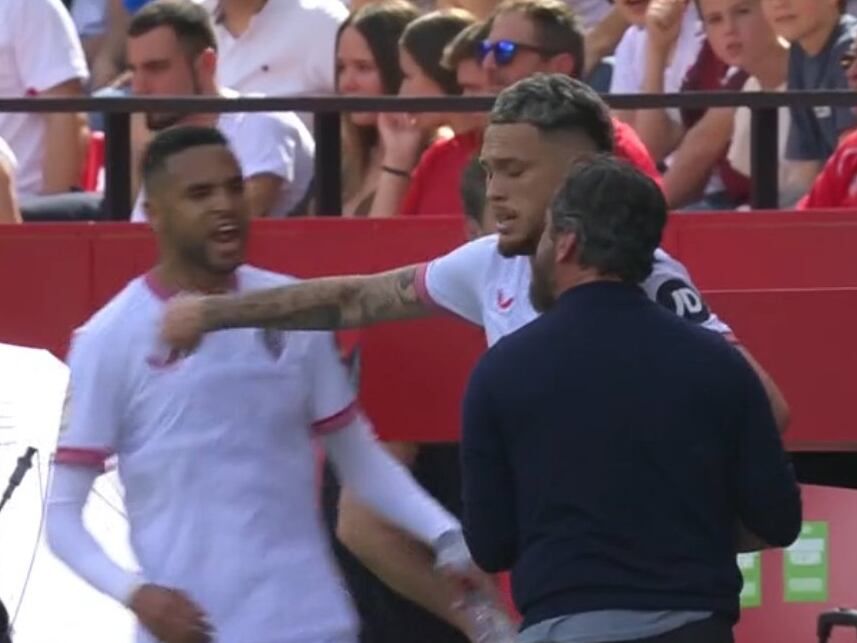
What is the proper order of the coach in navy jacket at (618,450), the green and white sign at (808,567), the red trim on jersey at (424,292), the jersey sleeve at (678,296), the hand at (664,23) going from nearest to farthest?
1. the coach in navy jacket at (618,450)
2. the jersey sleeve at (678,296)
3. the red trim on jersey at (424,292)
4. the green and white sign at (808,567)
5. the hand at (664,23)

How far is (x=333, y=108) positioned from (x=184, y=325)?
114 inches

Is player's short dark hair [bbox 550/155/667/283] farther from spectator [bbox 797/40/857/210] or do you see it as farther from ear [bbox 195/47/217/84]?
ear [bbox 195/47/217/84]

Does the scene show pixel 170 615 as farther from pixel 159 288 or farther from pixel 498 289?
pixel 498 289

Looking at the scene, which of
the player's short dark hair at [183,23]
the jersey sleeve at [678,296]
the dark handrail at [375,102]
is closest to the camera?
the jersey sleeve at [678,296]

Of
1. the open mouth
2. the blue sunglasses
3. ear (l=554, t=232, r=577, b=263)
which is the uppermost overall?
ear (l=554, t=232, r=577, b=263)

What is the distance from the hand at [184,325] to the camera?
4738 mm

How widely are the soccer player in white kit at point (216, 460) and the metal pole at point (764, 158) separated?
287cm

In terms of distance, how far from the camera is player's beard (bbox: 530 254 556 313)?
440cm

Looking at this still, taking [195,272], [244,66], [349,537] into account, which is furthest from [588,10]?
[195,272]

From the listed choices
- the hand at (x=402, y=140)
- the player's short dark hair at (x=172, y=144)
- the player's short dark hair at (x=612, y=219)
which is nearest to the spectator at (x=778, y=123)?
the hand at (x=402, y=140)

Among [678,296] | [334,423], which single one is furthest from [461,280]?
[678,296]

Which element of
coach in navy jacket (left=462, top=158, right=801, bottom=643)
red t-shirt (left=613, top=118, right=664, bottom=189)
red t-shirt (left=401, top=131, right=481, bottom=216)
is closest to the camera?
coach in navy jacket (left=462, top=158, right=801, bottom=643)

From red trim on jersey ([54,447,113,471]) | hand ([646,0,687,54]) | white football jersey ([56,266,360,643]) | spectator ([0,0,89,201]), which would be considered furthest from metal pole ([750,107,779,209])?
red trim on jersey ([54,447,113,471])

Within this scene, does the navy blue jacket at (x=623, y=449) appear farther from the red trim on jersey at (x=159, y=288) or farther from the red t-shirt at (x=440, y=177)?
the red t-shirt at (x=440, y=177)
